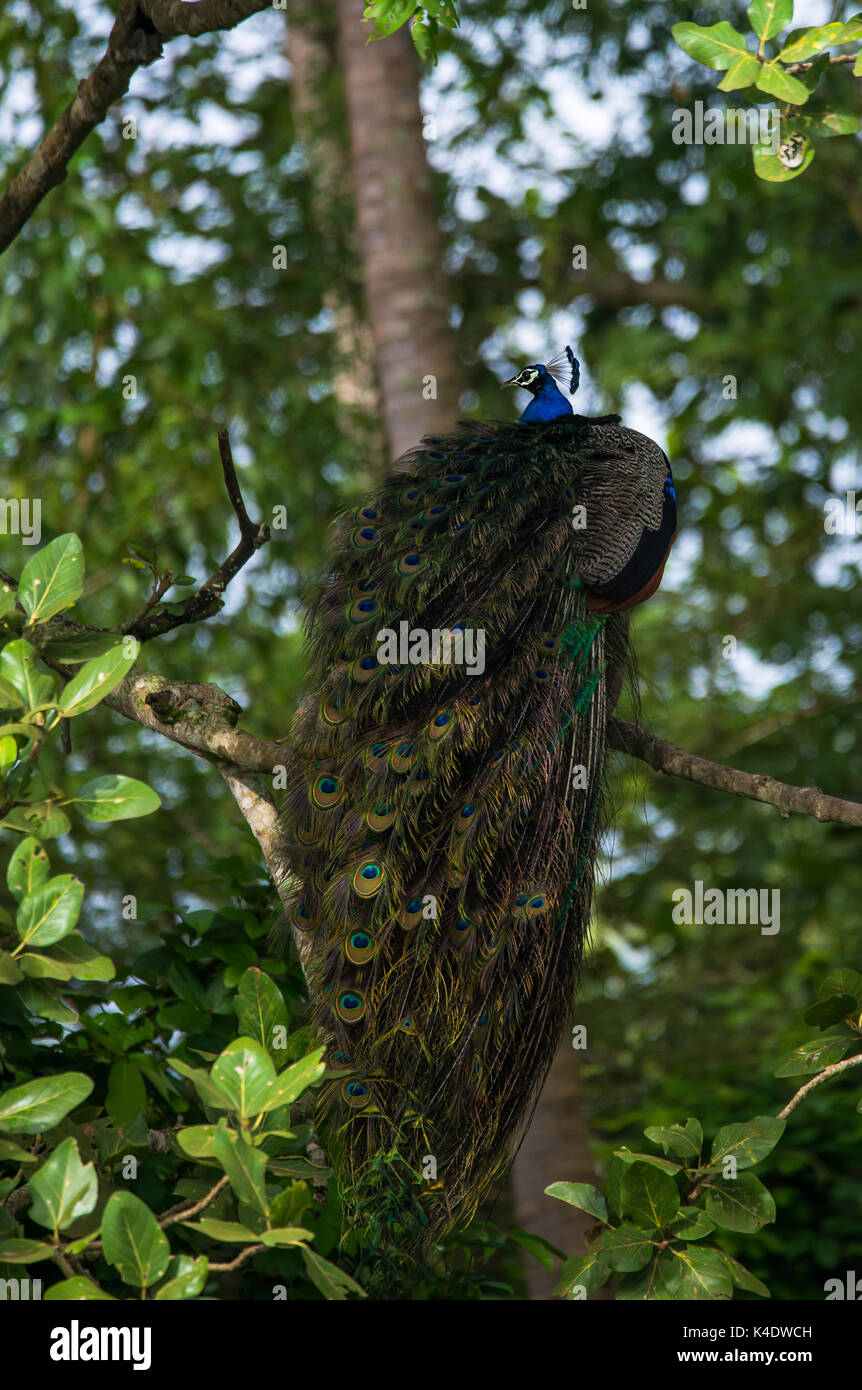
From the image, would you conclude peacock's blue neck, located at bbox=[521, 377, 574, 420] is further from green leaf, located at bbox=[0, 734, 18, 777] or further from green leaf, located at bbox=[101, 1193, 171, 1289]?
green leaf, located at bbox=[101, 1193, 171, 1289]

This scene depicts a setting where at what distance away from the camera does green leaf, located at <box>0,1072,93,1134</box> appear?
5.30 ft

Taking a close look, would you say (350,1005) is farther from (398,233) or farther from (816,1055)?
(398,233)

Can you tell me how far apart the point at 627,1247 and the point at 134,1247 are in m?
0.71

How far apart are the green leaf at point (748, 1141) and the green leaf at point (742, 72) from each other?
5.24ft

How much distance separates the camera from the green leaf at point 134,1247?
1.52 m

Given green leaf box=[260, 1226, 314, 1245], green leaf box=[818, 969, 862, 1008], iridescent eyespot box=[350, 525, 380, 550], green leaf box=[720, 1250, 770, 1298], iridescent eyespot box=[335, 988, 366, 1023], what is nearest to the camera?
Result: green leaf box=[260, 1226, 314, 1245]

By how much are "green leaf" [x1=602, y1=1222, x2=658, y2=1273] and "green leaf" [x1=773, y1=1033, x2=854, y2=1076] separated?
0.30m

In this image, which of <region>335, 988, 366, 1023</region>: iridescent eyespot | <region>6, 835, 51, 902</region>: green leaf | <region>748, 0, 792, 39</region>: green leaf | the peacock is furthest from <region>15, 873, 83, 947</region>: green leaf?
<region>748, 0, 792, 39</region>: green leaf

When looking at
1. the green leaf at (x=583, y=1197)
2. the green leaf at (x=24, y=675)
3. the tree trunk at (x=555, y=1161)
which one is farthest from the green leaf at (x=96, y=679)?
A: the tree trunk at (x=555, y=1161)

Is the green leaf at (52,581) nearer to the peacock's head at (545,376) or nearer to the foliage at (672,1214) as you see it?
the foliage at (672,1214)

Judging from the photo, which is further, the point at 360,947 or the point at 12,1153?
the point at 360,947

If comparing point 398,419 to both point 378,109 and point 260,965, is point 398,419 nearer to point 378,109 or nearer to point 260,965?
point 378,109

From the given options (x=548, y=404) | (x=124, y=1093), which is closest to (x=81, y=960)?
(x=124, y=1093)

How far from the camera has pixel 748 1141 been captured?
75.1 inches
